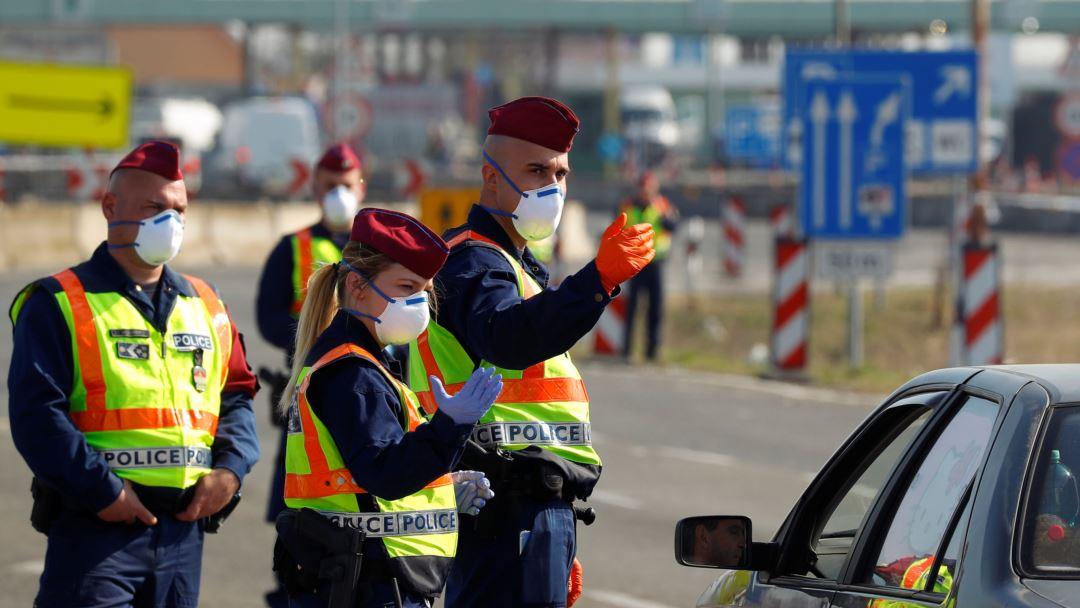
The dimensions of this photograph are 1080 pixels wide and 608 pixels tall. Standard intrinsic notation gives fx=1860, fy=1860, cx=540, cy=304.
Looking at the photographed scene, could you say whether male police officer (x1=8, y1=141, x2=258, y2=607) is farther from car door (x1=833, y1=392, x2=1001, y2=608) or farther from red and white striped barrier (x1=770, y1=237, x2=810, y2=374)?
red and white striped barrier (x1=770, y1=237, x2=810, y2=374)

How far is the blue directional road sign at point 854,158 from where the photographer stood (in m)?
15.8

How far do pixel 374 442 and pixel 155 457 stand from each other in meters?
1.17

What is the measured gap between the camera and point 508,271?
4746mm

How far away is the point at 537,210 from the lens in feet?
16.1

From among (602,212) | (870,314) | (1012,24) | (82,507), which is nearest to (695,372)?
(870,314)

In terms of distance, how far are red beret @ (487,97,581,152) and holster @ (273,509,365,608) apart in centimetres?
120

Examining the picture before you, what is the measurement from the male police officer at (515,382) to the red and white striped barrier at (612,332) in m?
12.6

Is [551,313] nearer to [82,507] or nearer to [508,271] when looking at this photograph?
[508,271]

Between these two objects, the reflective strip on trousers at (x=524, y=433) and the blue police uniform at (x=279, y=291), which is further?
the blue police uniform at (x=279, y=291)

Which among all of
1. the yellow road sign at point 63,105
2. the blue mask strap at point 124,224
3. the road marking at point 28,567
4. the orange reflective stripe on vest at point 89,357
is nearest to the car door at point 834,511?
the orange reflective stripe on vest at point 89,357

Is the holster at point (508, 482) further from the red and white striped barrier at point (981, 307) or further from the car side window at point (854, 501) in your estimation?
the red and white striped barrier at point (981, 307)

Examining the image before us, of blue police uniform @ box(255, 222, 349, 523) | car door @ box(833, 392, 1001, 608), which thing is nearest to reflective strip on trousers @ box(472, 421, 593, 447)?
car door @ box(833, 392, 1001, 608)

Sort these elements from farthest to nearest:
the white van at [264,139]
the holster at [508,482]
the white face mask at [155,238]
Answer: the white van at [264,139] → the white face mask at [155,238] → the holster at [508,482]

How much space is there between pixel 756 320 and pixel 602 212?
25531 millimetres
